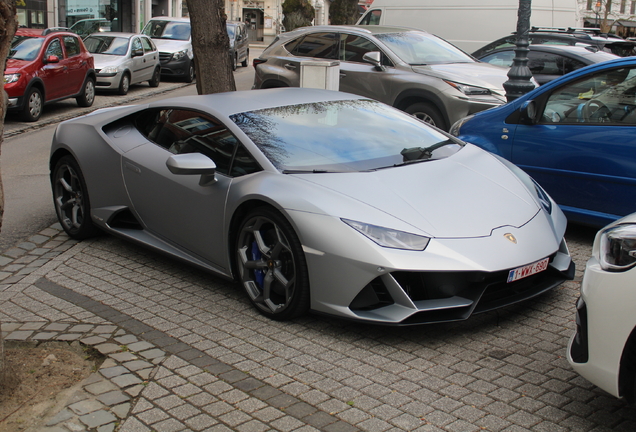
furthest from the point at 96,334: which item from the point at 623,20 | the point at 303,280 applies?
the point at 623,20

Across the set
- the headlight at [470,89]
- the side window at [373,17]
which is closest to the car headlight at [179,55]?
the side window at [373,17]

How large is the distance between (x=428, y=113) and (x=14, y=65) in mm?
8166

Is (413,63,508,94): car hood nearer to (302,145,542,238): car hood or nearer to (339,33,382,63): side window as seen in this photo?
(339,33,382,63): side window

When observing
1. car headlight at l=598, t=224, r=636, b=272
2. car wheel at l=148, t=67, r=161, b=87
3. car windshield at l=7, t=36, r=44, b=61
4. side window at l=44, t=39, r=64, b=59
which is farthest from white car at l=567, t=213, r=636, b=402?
car wheel at l=148, t=67, r=161, b=87

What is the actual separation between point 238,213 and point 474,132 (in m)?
3.18

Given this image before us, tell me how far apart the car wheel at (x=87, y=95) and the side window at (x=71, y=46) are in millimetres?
710

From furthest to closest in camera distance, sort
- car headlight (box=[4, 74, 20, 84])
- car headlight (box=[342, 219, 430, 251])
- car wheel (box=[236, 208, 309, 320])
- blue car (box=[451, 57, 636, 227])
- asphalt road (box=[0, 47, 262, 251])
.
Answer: car headlight (box=[4, 74, 20, 84])
asphalt road (box=[0, 47, 262, 251])
blue car (box=[451, 57, 636, 227])
car wheel (box=[236, 208, 309, 320])
car headlight (box=[342, 219, 430, 251])

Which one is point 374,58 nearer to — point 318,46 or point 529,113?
point 318,46

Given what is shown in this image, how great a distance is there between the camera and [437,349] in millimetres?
4227

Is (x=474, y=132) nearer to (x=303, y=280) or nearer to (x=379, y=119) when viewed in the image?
(x=379, y=119)

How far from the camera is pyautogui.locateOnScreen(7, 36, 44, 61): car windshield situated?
14.5 metres

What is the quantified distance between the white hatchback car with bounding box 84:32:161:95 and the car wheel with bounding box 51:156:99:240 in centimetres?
1291

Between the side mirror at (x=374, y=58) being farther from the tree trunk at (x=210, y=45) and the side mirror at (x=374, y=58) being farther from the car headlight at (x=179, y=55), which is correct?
the car headlight at (x=179, y=55)

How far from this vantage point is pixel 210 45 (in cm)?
958
